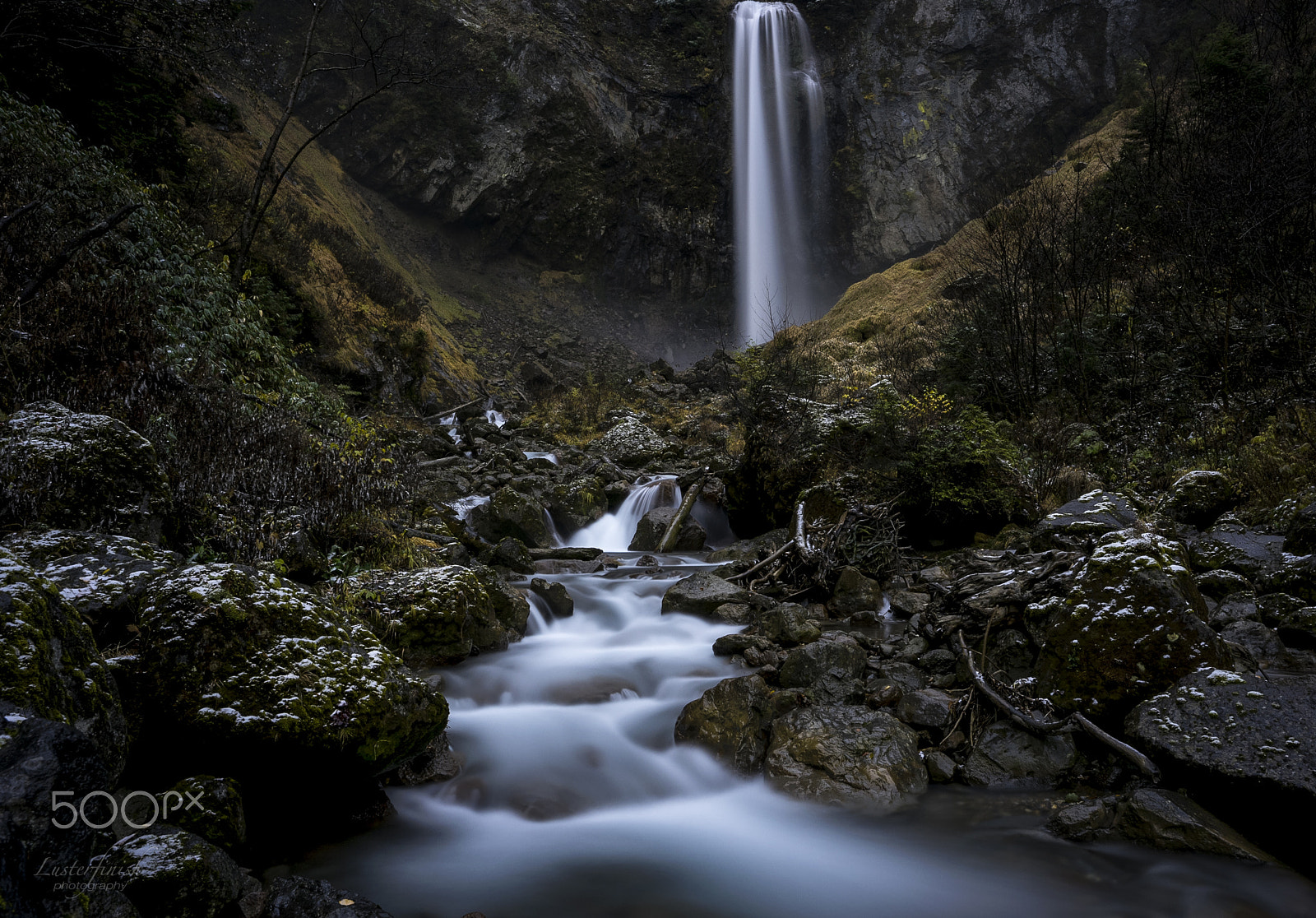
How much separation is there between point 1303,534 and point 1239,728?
2475 millimetres

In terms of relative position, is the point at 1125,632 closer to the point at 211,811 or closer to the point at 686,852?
the point at 686,852

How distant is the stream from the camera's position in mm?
2926

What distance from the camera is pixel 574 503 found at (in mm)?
11641

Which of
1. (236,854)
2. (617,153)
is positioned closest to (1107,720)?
(236,854)

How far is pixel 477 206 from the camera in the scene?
33.5 metres

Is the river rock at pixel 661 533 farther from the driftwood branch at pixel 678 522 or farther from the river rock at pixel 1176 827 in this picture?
the river rock at pixel 1176 827

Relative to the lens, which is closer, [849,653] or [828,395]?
[849,653]

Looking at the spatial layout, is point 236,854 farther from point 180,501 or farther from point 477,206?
point 477,206

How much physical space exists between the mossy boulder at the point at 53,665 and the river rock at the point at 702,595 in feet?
17.5

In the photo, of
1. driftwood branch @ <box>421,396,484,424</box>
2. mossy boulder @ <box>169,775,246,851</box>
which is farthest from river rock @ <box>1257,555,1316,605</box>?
driftwood branch @ <box>421,396,484,424</box>

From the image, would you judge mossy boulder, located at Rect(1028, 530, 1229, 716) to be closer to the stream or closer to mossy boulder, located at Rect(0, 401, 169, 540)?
the stream

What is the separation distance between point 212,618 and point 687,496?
9018 mm

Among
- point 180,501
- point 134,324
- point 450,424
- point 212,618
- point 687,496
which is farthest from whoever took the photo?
point 450,424

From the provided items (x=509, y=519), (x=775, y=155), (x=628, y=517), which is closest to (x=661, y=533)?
(x=628, y=517)
